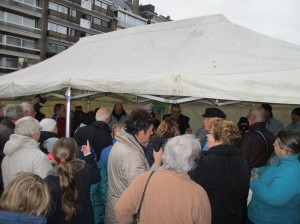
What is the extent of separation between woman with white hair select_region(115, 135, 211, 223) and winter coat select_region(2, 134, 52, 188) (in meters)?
1.05

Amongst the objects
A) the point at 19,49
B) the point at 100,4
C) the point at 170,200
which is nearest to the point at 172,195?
the point at 170,200

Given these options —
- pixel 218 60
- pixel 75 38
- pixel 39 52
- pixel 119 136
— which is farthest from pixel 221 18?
pixel 75 38

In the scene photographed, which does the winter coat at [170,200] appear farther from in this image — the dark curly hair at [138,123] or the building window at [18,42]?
the building window at [18,42]

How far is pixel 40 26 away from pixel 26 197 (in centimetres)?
3636

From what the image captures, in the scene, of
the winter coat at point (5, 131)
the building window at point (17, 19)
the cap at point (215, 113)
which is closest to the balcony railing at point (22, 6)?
the building window at point (17, 19)

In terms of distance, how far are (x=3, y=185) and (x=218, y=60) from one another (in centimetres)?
266

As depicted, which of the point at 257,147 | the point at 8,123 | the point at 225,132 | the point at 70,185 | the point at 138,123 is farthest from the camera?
the point at 8,123

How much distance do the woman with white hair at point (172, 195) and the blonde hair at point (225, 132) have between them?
2.07 feet

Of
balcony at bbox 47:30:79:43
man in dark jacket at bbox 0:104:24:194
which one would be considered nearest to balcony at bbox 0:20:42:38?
balcony at bbox 47:30:79:43

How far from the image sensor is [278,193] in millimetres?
2107

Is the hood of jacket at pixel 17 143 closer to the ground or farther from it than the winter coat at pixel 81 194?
farther from it

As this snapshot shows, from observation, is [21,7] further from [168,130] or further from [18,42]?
[168,130]

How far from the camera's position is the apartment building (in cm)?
3127

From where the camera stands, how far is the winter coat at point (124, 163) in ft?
7.78
